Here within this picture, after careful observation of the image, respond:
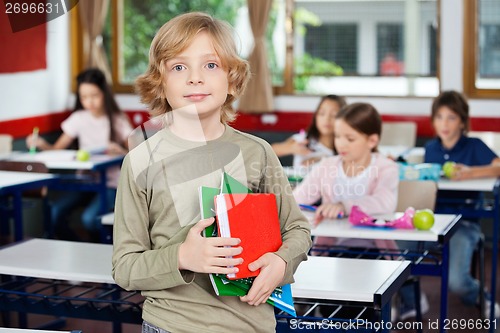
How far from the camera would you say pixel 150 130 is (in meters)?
1.83

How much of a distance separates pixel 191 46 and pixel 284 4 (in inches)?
191

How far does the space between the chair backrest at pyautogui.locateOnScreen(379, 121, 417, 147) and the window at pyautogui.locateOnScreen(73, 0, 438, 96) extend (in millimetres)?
594

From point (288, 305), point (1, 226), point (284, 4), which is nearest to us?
point (288, 305)

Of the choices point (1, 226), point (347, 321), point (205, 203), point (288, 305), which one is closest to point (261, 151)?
point (205, 203)

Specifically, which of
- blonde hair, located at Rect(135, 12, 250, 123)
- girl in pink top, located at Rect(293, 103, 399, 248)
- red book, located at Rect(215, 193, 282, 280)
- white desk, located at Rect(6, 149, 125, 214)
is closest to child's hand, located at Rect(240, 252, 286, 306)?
red book, located at Rect(215, 193, 282, 280)

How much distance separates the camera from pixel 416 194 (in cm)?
363

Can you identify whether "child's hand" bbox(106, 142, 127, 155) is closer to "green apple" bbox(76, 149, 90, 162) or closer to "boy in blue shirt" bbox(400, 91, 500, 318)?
"green apple" bbox(76, 149, 90, 162)

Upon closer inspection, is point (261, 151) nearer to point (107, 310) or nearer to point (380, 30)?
point (107, 310)

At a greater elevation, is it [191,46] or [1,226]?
[191,46]

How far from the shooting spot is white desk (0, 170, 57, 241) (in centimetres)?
393

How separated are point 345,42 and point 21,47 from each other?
2.34 meters

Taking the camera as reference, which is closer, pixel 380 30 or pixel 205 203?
pixel 205 203

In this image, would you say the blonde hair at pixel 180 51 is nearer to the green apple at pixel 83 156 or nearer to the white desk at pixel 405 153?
the white desk at pixel 405 153

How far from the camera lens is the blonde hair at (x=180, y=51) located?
1705mm
